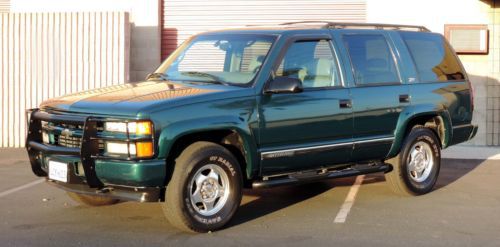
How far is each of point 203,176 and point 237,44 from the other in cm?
166

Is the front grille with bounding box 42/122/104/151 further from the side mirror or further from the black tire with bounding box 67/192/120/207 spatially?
the side mirror

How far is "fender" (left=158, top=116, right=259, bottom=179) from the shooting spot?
6.77 metres

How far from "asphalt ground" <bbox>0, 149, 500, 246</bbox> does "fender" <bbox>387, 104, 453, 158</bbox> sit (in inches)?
24.6

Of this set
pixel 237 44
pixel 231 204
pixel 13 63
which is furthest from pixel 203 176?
pixel 13 63

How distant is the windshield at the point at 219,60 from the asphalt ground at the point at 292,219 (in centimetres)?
136

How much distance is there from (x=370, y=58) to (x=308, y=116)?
51.7 inches

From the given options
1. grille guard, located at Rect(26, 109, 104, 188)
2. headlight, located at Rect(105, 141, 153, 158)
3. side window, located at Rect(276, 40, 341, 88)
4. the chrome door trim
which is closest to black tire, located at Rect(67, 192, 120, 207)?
grille guard, located at Rect(26, 109, 104, 188)

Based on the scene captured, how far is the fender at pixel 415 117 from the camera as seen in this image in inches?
345

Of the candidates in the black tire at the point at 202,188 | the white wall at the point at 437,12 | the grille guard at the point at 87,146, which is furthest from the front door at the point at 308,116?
the white wall at the point at 437,12

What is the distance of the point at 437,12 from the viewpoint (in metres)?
13.7

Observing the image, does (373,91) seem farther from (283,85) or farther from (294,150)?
(283,85)

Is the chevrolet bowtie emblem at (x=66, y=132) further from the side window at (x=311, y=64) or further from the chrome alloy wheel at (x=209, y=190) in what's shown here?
the side window at (x=311, y=64)

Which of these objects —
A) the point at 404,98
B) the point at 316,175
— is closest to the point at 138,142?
the point at 316,175

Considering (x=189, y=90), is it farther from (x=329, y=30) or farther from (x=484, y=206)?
(x=484, y=206)
